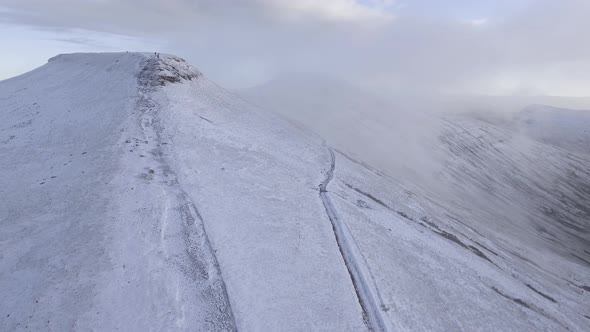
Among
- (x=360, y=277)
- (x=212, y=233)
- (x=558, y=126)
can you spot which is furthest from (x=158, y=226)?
(x=558, y=126)

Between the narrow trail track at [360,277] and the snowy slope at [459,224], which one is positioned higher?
the narrow trail track at [360,277]

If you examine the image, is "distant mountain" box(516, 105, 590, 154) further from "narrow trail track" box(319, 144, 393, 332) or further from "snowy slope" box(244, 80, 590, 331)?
"narrow trail track" box(319, 144, 393, 332)

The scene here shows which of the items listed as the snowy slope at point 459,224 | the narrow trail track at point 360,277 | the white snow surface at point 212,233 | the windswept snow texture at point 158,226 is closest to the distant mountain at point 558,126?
the snowy slope at point 459,224

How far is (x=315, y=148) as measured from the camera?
4028 cm

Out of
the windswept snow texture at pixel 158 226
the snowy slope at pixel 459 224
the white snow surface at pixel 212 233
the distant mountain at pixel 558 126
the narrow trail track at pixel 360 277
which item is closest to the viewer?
the windswept snow texture at pixel 158 226


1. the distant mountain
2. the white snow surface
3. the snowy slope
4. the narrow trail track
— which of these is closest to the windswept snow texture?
the white snow surface

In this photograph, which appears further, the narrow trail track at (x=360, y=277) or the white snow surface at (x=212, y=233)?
the narrow trail track at (x=360, y=277)

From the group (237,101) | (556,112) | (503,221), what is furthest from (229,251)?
(556,112)

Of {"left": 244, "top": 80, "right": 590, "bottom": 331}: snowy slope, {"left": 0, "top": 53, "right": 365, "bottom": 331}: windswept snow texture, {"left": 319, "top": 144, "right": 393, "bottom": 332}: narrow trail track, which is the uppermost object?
{"left": 0, "top": 53, "right": 365, "bottom": 331}: windswept snow texture

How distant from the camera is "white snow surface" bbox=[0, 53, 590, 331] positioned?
1498cm

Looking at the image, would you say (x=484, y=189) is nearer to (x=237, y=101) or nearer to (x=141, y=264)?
(x=237, y=101)

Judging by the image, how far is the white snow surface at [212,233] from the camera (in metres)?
15.0

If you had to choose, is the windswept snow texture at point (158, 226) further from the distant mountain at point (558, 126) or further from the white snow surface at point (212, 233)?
the distant mountain at point (558, 126)

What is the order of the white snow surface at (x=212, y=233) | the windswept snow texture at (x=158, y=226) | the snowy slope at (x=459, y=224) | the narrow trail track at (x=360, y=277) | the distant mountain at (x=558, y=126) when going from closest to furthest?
the windswept snow texture at (x=158, y=226)
the white snow surface at (x=212, y=233)
the narrow trail track at (x=360, y=277)
the snowy slope at (x=459, y=224)
the distant mountain at (x=558, y=126)
